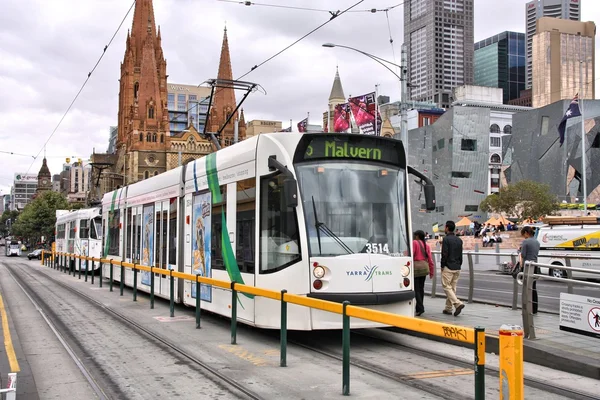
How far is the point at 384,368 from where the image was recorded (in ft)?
27.1

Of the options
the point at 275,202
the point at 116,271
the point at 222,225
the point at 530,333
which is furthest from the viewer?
the point at 116,271

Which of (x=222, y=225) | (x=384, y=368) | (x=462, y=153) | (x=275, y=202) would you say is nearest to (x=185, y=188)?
(x=222, y=225)

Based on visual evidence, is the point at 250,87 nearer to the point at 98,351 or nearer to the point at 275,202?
the point at 275,202

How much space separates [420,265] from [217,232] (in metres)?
3.94

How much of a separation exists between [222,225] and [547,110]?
83708 mm

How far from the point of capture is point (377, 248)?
9.65 m

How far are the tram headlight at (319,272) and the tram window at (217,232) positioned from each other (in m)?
2.82

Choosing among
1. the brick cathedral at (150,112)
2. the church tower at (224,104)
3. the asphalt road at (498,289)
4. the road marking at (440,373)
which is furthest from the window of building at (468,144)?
the road marking at (440,373)

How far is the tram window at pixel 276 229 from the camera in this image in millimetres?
9430

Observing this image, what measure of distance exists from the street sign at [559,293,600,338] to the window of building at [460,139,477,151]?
271 feet

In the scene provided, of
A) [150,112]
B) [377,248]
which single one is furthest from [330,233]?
[150,112]

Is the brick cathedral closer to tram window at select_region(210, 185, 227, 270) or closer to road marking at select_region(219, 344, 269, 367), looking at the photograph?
tram window at select_region(210, 185, 227, 270)

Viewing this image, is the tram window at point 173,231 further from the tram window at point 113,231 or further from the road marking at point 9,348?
the tram window at point 113,231

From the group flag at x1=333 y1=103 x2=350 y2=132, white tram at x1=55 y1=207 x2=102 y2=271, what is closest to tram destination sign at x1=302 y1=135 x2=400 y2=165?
white tram at x1=55 y1=207 x2=102 y2=271
